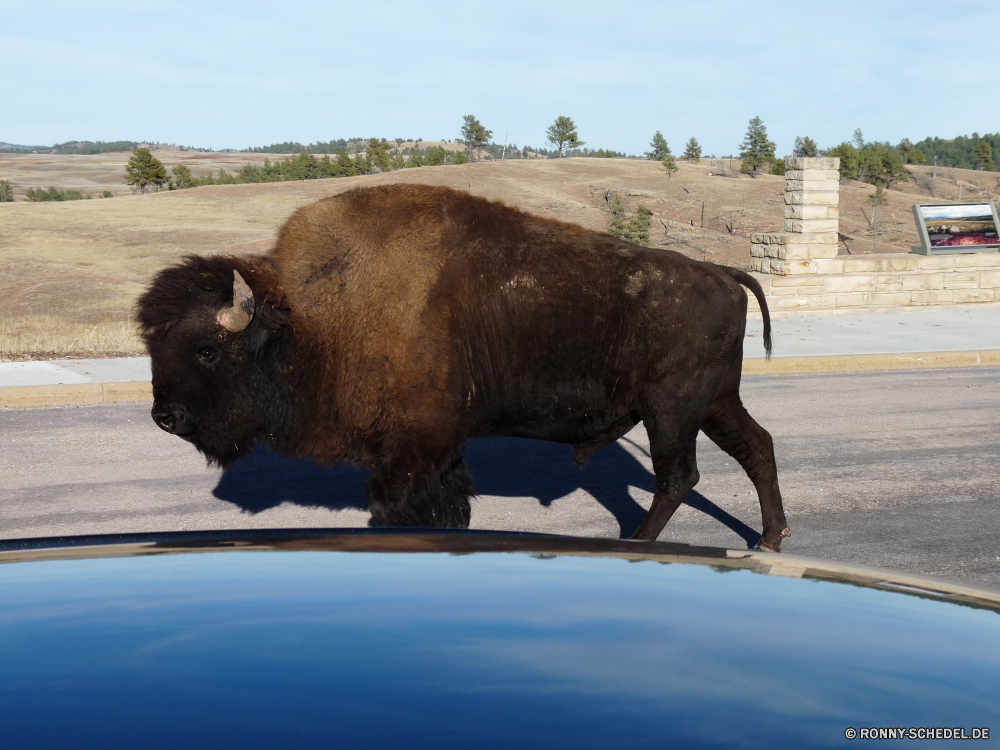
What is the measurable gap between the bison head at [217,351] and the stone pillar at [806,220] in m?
15.5

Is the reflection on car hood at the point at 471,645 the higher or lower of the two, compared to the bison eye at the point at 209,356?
higher

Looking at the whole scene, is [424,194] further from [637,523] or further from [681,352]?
[637,523]

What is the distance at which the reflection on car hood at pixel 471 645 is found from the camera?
1246 millimetres

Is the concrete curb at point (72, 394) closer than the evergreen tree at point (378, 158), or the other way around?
the concrete curb at point (72, 394)

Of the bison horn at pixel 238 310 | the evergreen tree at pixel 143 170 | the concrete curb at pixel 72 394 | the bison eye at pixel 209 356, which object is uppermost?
the evergreen tree at pixel 143 170

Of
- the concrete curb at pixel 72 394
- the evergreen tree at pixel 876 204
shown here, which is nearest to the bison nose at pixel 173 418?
the concrete curb at pixel 72 394

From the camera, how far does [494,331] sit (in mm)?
5035

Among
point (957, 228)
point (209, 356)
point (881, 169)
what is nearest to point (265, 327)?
point (209, 356)

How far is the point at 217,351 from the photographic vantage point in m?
4.80

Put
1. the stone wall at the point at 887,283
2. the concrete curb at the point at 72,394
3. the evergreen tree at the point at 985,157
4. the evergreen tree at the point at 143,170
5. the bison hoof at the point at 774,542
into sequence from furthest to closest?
the evergreen tree at the point at 985,157 → the evergreen tree at the point at 143,170 → the stone wall at the point at 887,283 → the concrete curb at the point at 72,394 → the bison hoof at the point at 774,542

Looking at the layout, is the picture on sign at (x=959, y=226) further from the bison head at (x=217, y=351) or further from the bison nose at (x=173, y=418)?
the bison nose at (x=173, y=418)

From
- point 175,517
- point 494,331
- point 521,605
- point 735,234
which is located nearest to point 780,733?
point 521,605

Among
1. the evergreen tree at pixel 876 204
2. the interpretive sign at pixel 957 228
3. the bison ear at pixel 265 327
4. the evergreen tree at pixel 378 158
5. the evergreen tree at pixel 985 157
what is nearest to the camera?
the bison ear at pixel 265 327

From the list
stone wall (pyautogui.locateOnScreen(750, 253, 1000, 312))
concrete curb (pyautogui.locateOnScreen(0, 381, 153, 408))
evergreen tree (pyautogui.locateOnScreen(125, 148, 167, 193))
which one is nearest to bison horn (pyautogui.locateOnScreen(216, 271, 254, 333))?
concrete curb (pyautogui.locateOnScreen(0, 381, 153, 408))
